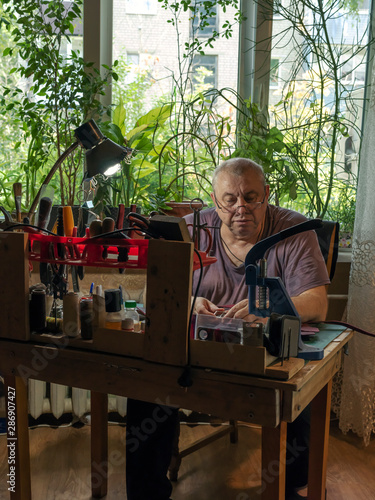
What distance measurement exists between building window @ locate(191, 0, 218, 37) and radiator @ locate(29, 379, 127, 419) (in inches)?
76.3

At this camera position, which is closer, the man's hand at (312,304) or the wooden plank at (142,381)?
the wooden plank at (142,381)

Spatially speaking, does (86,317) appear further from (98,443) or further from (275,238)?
(98,443)

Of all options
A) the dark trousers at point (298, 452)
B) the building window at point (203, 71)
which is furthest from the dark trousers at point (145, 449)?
the building window at point (203, 71)

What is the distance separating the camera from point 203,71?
301 cm

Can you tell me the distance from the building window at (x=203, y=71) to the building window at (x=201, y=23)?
4.7 inches

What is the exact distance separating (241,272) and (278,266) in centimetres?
14

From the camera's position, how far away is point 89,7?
9.34 feet

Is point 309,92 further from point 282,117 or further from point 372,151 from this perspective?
point 372,151

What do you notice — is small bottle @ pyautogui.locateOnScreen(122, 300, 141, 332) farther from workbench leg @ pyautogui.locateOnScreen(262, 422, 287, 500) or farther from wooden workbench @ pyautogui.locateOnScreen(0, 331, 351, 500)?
workbench leg @ pyautogui.locateOnScreen(262, 422, 287, 500)

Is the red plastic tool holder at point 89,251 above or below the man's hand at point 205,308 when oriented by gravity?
above

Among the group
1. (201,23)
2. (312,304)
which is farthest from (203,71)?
(312,304)

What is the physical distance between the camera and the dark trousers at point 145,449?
1.82 metres

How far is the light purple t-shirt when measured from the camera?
2.02m

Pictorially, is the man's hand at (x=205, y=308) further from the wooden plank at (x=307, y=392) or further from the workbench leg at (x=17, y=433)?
the workbench leg at (x=17, y=433)
